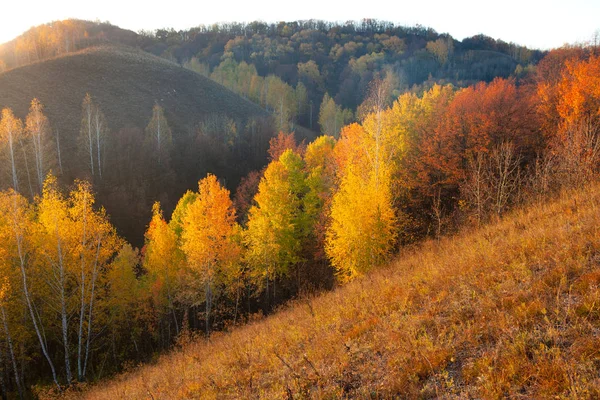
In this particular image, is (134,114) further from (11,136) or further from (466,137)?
(466,137)

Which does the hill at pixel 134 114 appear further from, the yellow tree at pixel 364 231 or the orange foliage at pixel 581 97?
the orange foliage at pixel 581 97

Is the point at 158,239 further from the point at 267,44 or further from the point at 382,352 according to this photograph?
the point at 267,44

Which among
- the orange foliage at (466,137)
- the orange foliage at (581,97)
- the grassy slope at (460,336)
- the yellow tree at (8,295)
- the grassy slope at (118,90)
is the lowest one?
the yellow tree at (8,295)

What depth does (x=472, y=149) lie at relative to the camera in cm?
2188

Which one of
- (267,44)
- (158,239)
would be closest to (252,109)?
(158,239)

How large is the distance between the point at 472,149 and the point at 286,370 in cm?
2036

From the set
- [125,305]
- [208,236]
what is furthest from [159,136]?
[208,236]

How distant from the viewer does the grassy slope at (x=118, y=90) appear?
53.6m

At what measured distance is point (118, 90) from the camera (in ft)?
216

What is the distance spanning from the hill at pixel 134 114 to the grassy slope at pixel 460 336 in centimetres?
3817

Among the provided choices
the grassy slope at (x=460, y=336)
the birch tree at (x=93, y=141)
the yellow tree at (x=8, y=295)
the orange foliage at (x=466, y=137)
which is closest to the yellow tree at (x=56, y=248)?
the yellow tree at (x=8, y=295)

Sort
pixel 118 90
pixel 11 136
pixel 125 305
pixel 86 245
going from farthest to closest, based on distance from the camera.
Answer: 1. pixel 118 90
2. pixel 11 136
3. pixel 125 305
4. pixel 86 245

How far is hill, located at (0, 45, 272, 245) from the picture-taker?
45119 mm

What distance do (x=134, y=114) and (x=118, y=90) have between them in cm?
921
